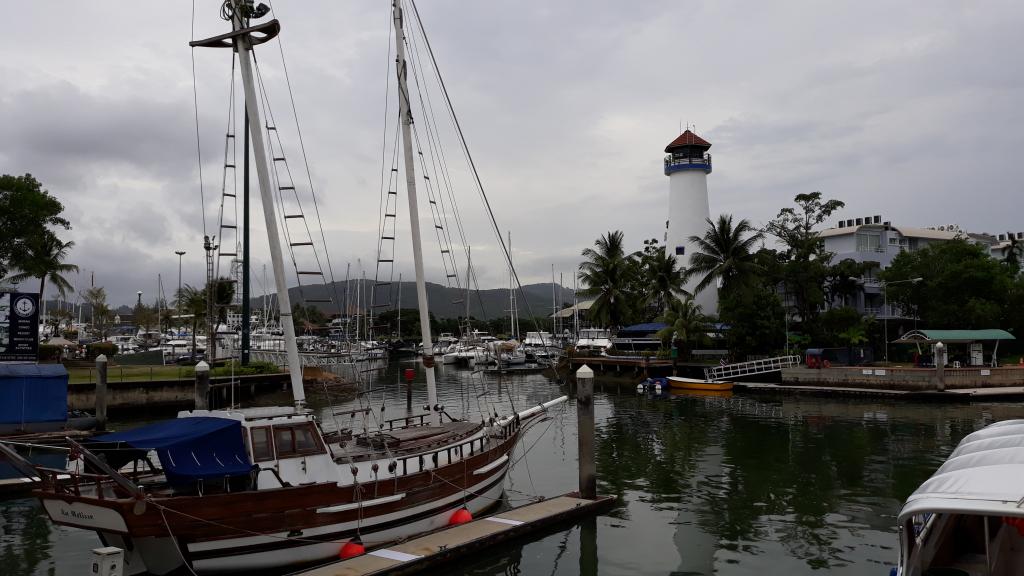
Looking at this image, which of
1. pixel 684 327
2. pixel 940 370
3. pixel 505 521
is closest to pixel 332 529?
pixel 505 521

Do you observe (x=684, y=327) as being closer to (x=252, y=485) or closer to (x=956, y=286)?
(x=956, y=286)

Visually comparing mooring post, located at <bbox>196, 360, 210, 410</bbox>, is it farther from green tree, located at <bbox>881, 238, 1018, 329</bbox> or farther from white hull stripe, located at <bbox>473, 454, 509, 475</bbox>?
green tree, located at <bbox>881, 238, 1018, 329</bbox>

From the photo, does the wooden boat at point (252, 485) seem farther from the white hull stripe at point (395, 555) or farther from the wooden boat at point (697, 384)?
the wooden boat at point (697, 384)

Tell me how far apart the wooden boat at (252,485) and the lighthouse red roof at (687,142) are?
6841 cm

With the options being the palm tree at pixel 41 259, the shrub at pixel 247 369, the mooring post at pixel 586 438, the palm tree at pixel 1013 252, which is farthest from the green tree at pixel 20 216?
the palm tree at pixel 1013 252

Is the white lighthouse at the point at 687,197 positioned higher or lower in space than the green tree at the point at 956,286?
higher

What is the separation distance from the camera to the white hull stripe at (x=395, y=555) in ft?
52.1

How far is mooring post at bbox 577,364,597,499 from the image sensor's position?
21422 mm

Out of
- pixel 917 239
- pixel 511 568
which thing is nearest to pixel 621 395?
pixel 511 568

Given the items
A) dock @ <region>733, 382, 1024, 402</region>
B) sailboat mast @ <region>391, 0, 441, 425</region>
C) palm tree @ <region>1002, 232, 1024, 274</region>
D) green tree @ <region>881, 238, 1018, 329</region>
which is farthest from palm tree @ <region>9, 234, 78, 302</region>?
palm tree @ <region>1002, 232, 1024, 274</region>

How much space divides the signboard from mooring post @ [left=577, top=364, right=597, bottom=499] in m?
30.9

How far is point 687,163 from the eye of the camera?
267 ft

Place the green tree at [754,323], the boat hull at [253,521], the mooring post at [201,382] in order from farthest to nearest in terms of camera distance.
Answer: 1. the green tree at [754,323]
2. the mooring post at [201,382]
3. the boat hull at [253,521]

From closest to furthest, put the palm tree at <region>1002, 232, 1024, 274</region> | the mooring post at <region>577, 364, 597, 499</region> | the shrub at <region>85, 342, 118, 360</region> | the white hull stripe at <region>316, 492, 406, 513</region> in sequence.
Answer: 1. the white hull stripe at <region>316, 492, 406, 513</region>
2. the mooring post at <region>577, 364, 597, 499</region>
3. the shrub at <region>85, 342, 118, 360</region>
4. the palm tree at <region>1002, 232, 1024, 274</region>
